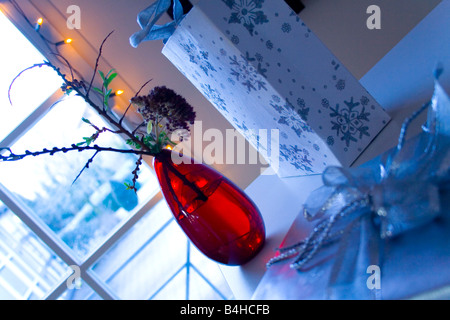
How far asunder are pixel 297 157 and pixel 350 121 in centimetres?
15

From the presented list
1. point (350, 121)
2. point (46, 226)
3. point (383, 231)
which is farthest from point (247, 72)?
point (46, 226)

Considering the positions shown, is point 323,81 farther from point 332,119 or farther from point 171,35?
point 171,35

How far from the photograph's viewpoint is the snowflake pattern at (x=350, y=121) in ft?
2.60

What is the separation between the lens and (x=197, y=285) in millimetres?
1935

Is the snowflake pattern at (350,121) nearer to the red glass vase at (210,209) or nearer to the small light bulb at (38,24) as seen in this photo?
the red glass vase at (210,209)

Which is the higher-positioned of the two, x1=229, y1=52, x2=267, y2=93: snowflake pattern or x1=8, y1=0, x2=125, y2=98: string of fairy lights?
x1=8, y1=0, x2=125, y2=98: string of fairy lights

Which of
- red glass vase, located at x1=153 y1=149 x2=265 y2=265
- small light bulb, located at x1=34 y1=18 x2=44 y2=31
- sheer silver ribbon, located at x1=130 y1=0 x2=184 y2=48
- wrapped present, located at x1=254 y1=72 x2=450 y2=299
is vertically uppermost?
small light bulb, located at x1=34 y1=18 x2=44 y2=31

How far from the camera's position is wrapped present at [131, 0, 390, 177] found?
77cm

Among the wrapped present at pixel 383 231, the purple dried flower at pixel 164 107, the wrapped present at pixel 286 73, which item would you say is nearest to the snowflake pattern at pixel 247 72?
the wrapped present at pixel 286 73

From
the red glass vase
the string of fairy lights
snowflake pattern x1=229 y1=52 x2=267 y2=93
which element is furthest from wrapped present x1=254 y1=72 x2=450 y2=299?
the string of fairy lights

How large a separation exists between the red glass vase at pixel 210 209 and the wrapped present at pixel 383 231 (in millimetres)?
173

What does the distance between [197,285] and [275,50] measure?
4.56 ft

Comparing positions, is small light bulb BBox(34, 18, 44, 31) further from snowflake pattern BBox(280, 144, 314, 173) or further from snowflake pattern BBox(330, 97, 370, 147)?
snowflake pattern BBox(330, 97, 370, 147)

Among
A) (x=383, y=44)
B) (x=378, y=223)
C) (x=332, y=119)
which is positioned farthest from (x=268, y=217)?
(x=383, y=44)
